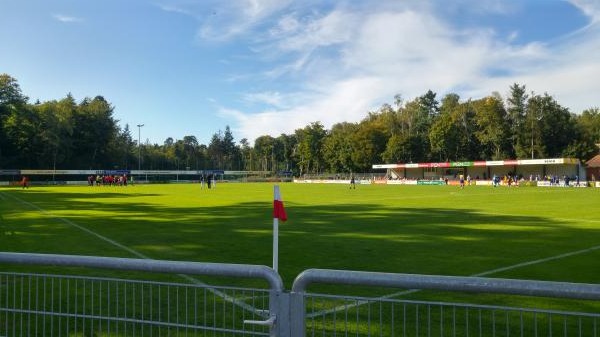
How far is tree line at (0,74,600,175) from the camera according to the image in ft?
327

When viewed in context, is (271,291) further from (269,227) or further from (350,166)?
(350,166)

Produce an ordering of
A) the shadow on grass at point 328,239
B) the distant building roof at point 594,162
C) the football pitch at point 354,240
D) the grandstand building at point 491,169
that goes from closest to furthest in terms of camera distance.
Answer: the football pitch at point 354,240 < the shadow on grass at point 328,239 < the grandstand building at point 491,169 < the distant building roof at point 594,162

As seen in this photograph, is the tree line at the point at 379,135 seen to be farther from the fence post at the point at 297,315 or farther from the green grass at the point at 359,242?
the fence post at the point at 297,315

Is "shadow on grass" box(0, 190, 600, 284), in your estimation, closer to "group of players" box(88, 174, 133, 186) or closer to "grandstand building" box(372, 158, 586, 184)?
"group of players" box(88, 174, 133, 186)

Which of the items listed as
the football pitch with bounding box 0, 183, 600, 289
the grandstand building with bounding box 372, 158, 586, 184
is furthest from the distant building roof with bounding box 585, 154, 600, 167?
the football pitch with bounding box 0, 183, 600, 289

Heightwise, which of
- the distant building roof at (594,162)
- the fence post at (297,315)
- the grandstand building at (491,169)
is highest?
the distant building roof at (594,162)

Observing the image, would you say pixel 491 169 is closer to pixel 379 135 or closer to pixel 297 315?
pixel 379 135

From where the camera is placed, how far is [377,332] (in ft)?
19.7

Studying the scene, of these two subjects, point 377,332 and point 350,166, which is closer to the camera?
point 377,332

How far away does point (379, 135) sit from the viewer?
12188cm

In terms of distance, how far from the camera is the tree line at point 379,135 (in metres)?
99.6

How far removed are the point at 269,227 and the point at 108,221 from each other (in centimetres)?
690

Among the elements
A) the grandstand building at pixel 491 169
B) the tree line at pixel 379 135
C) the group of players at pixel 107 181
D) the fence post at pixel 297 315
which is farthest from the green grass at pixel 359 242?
the tree line at pixel 379 135

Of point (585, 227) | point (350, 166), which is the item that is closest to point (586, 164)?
point (350, 166)
